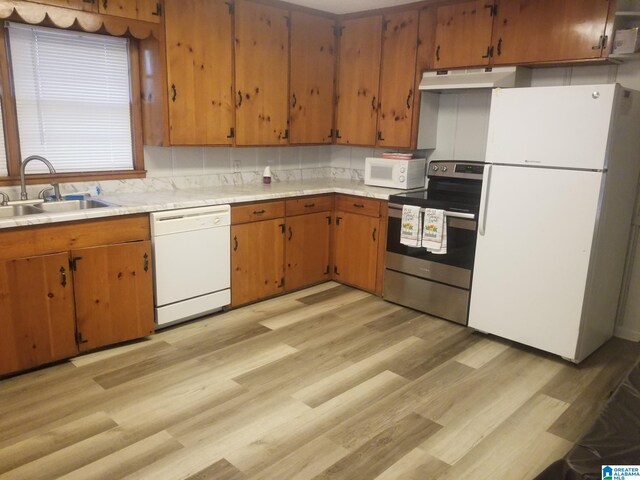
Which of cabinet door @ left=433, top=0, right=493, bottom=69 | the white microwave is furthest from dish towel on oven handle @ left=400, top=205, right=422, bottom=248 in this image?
cabinet door @ left=433, top=0, right=493, bottom=69

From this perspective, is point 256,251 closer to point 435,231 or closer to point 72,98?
point 435,231

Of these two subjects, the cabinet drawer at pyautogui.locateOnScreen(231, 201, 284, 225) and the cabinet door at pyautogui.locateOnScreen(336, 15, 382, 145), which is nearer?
the cabinet drawer at pyautogui.locateOnScreen(231, 201, 284, 225)

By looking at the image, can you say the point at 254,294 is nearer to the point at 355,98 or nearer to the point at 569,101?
the point at 355,98

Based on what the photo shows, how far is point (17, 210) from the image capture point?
118 inches

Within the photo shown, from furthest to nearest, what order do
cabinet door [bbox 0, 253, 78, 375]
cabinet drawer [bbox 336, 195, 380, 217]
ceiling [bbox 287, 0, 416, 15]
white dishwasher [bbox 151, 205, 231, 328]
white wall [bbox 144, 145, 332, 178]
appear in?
cabinet drawer [bbox 336, 195, 380, 217] → ceiling [bbox 287, 0, 416, 15] → white wall [bbox 144, 145, 332, 178] → white dishwasher [bbox 151, 205, 231, 328] → cabinet door [bbox 0, 253, 78, 375]

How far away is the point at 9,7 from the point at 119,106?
970 mm

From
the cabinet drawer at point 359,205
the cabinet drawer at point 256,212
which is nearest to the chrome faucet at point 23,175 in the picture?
the cabinet drawer at point 256,212

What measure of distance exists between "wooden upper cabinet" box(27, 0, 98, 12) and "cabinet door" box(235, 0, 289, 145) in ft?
3.61

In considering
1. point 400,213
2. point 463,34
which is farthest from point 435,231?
point 463,34

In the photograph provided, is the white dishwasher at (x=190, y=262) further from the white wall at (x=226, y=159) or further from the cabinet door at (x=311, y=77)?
the cabinet door at (x=311, y=77)

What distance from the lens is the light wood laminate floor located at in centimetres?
216

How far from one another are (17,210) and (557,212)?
3322 mm

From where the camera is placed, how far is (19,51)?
10.2 feet

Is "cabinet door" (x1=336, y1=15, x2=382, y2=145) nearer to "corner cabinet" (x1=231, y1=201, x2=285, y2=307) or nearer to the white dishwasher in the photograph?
"corner cabinet" (x1=231, y1=201, x2=285, y2=307)
